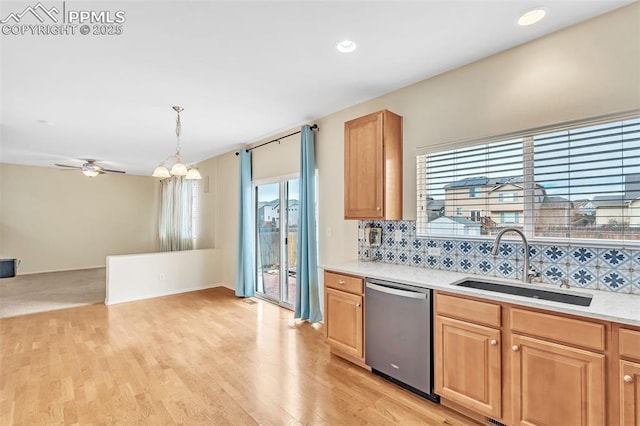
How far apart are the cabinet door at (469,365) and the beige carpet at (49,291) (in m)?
5.69

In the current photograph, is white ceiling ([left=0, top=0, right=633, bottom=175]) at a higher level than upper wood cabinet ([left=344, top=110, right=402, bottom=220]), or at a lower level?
higher

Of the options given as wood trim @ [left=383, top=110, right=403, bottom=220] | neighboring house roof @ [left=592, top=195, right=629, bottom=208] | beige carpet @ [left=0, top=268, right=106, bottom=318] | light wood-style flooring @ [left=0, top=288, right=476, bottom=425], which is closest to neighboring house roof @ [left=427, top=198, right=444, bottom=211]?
wood trim @ [left=383, top=110, right=403, bottom=220]

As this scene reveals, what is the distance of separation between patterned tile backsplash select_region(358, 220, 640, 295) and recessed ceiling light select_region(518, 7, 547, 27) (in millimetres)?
1591

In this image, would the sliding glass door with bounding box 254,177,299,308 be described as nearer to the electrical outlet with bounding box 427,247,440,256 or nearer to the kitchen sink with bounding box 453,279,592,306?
the electrical outlet with bounding box 427,247,440,256

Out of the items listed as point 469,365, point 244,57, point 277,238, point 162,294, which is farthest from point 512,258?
point 162,294

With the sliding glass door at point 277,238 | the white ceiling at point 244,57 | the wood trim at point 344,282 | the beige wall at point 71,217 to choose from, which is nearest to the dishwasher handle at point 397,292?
the wood trim at point 344,282

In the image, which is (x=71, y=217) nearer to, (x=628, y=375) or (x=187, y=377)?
(x=187, y=377)

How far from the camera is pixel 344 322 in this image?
3.00 m

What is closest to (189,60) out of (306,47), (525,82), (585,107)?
(306,47)

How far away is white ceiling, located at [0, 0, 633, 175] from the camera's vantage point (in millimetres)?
2016

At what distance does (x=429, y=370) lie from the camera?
2.33 meters

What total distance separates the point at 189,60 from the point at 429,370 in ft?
10.5

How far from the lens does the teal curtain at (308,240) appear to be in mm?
4090

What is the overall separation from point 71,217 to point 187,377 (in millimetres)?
7787
